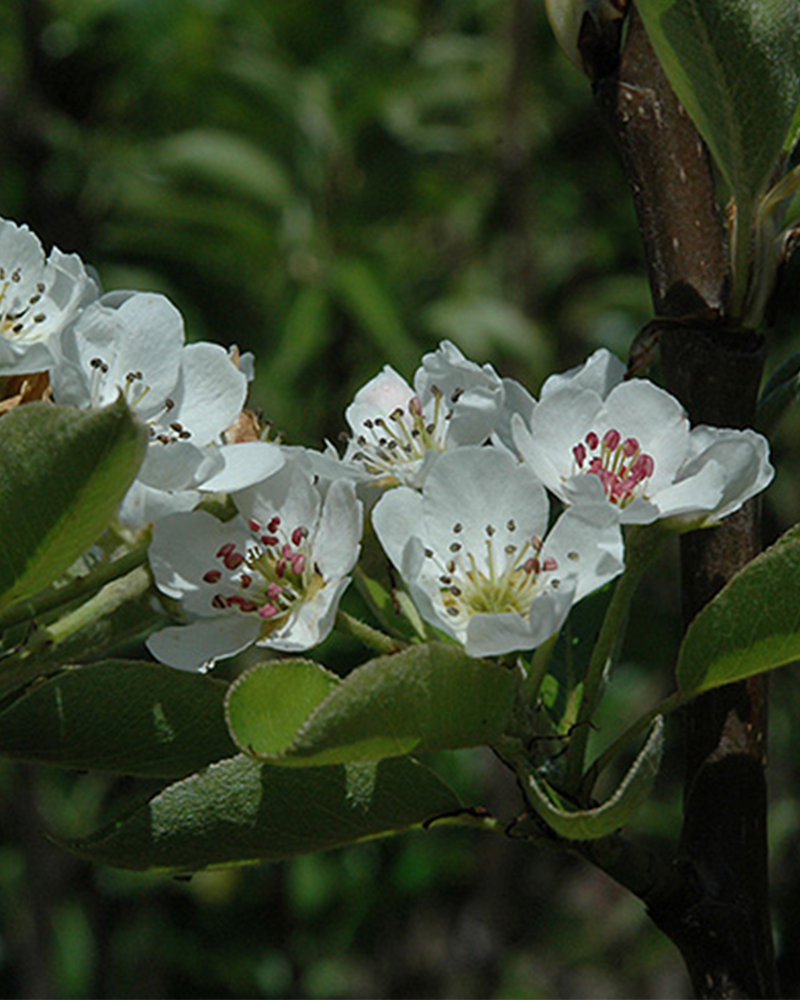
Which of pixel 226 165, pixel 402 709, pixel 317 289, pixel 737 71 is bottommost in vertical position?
pixel 317 289

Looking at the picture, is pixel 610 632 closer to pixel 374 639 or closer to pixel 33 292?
pixel 374 639

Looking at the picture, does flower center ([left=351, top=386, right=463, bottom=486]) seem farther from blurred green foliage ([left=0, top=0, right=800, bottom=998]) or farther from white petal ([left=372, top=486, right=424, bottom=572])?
blurred green foliage ([left=0, top=0, right=800, bottom=998])

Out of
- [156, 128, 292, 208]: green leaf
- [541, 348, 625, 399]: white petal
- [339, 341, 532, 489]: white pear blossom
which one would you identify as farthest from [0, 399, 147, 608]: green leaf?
[156, 128, 292, 208]: green leaf

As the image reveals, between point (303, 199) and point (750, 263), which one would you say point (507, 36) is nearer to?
point (303, 199)

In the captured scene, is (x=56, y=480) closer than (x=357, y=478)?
Yes

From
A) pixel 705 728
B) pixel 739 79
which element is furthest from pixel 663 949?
pixel 739 79

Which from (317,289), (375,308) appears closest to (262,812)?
(375,308)

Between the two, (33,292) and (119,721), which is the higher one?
(33,292)
